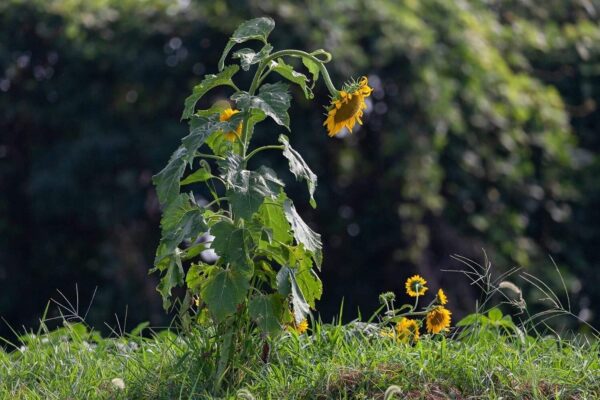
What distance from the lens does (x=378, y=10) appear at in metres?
7.25

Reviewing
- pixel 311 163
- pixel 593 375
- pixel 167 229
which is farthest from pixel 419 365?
pixel 311 163

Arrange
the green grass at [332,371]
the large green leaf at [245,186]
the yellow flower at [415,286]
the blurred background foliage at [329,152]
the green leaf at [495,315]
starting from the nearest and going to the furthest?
the large green leaf at [245,186] < the green grass at [332,371] < the yellow flower at [415,286] < the green leaf at [495,315] < the blurred background foliage at [329,152]

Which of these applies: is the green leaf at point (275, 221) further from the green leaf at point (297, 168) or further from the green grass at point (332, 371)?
the green grass at point (332, 371)

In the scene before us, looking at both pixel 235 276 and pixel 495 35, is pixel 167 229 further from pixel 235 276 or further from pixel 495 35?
pixel 495 35

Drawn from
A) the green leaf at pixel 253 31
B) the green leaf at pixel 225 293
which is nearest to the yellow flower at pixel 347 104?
the green leaf at pixel 253 31

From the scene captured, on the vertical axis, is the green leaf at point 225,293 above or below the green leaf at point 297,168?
below

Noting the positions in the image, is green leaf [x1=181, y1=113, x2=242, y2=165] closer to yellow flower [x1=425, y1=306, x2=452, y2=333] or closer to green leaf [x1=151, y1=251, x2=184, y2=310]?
green leaf [x1=151, y1=251, x2=184, y2=310]

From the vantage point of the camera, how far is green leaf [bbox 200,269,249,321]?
9.29ft

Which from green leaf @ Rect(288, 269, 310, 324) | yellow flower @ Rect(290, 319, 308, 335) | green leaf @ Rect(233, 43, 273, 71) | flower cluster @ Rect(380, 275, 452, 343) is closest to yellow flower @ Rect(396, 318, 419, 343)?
flower cluster @ Rect(380, 275, 452, 343)

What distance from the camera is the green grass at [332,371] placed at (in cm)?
288

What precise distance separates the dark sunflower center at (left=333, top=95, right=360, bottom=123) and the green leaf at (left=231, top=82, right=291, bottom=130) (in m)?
0.17

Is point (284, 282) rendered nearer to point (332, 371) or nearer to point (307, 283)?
point (307, 283)

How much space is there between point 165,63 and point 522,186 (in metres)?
2.53

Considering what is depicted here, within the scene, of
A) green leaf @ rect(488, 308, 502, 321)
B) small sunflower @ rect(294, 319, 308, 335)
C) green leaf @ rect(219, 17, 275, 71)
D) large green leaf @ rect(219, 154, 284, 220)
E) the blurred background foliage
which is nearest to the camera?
large green leaf @ rect(219, 154, 284, 220)
